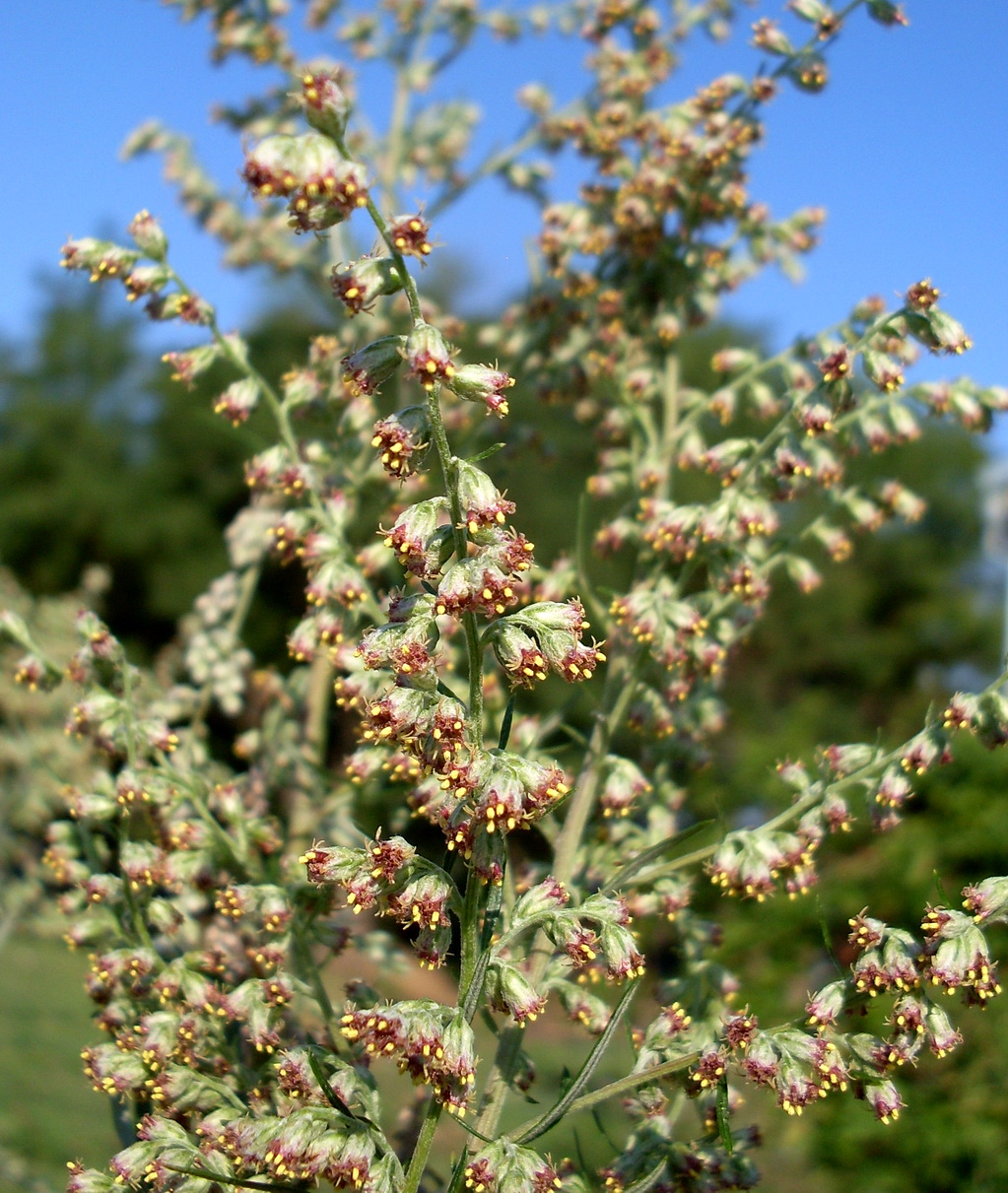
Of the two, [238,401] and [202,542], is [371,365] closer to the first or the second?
[238,401]

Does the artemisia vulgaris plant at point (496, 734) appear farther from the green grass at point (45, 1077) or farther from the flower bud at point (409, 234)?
the green grass at point (45, 1077)

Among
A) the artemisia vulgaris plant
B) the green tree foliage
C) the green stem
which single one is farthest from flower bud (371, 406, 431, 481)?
the green tree foliage

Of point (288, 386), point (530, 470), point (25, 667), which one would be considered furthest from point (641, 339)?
point (530, 470)

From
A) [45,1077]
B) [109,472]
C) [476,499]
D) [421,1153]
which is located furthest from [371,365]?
[109,472]

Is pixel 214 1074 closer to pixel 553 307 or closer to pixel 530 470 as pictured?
pixel 553 307

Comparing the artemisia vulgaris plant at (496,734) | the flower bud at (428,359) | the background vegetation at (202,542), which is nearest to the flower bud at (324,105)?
the artemisia vulgaris plant at (496,734)
